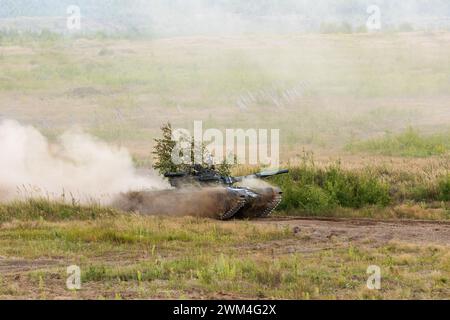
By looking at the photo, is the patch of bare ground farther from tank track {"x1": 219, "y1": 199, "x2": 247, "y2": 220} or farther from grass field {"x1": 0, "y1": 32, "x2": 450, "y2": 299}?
tank track {"x1": 219, "y1": 199, "x2": 247, "y2": 220}

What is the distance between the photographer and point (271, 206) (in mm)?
25031

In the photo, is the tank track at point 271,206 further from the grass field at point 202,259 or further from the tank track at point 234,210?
the grass field at point 202,259

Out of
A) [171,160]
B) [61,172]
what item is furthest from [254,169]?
[61,172]

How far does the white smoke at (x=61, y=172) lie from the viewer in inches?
1020

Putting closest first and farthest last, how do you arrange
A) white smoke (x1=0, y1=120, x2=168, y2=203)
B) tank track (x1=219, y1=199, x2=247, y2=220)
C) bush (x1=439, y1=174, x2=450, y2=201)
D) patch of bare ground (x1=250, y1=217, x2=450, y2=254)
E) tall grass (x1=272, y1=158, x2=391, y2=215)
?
patch of bare ground (x1=250, y1=217, x2=450, y2=254) → tank track (x1=219, y1=199, x2=247, y2=220) → tall grass (x1=272, y1=158, x2=391, y2=215) → white smoke (x1=0, y1=120, x2=168, y2=203) → bush (x1=439, y1=174, x2=450, y2=201)

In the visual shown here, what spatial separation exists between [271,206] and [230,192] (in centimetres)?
139

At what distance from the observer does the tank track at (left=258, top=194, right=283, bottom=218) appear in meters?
24.9

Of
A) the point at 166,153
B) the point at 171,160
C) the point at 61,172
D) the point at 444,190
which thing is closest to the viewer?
the point at 171,160

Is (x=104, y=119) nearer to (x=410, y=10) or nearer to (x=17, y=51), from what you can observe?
(x=17, y=51)

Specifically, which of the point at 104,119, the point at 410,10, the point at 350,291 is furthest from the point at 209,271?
the point at 410,10

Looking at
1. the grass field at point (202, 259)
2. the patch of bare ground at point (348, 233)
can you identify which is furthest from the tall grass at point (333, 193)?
the grass field at point (202, 259)

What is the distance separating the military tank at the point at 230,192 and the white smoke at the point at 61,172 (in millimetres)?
1038

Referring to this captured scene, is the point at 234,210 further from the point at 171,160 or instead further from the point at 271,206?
the point at 171,160

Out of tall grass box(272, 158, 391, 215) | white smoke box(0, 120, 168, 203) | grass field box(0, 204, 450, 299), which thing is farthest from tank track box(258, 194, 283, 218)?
white smoke box(0, 120, 168, 203)
